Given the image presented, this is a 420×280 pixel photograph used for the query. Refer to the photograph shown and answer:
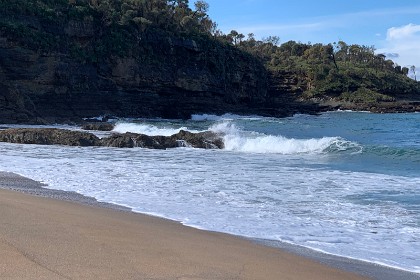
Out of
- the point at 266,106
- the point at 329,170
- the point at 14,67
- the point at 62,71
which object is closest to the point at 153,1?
the point at 266,106

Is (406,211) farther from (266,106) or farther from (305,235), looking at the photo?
(266,106)

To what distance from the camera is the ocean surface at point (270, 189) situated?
6.31m

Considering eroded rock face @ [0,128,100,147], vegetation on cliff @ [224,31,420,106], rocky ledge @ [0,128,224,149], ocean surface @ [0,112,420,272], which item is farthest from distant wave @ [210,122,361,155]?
vegetation on cliff @ [224,31,420,106]

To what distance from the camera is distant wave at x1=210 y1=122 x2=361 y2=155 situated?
1902cm

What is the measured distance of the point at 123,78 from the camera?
Answer: 152 feet

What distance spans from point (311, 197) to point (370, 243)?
117 inches

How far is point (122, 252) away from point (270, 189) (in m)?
5.71

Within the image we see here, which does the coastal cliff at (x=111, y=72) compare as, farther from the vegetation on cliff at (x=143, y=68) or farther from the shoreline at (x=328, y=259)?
the shoreline at (x=328, y=259)

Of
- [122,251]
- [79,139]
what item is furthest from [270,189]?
[79,139]

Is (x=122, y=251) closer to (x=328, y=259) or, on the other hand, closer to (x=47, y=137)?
(x=328, y=259)

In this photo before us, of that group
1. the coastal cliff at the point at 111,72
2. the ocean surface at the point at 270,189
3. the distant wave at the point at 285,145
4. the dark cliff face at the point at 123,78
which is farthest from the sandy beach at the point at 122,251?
the dark cliff face at the point at 123,78

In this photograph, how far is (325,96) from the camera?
74000mm

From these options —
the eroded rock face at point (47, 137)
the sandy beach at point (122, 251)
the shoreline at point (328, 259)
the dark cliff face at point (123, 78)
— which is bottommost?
the shoreline at point (328, 259)

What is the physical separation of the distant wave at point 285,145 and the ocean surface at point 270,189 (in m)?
0.71
